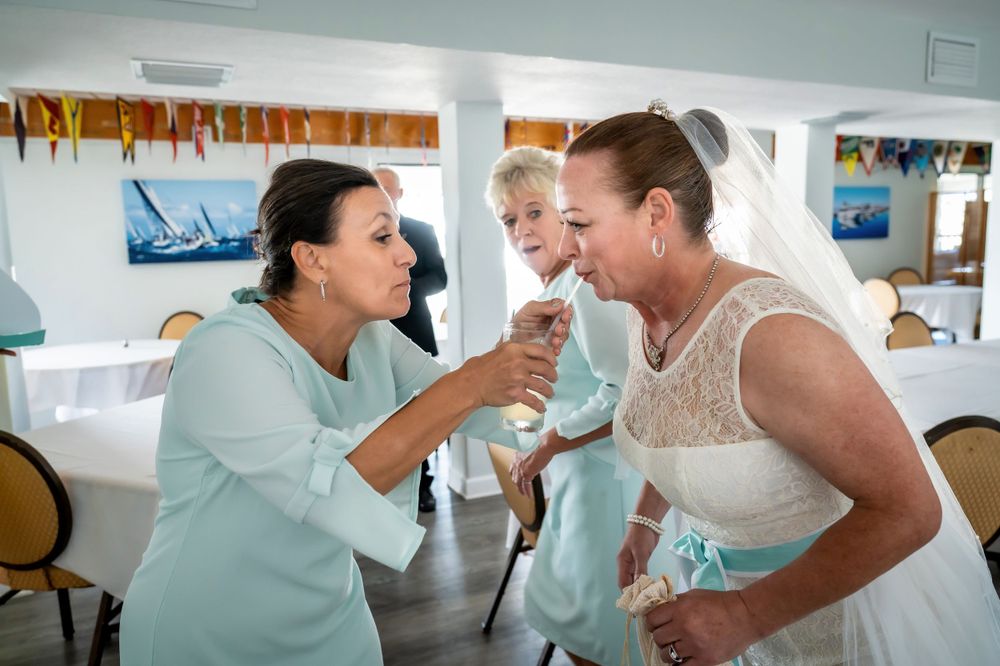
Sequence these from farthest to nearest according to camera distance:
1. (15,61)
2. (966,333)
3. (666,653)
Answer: (966,333)
(15,61)
(666,653)

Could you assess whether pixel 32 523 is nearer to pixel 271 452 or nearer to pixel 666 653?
pixel 271 452

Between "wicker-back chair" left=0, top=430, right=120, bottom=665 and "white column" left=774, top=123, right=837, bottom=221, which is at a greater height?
"white column" left=774, top=123, right=837, bottom=221

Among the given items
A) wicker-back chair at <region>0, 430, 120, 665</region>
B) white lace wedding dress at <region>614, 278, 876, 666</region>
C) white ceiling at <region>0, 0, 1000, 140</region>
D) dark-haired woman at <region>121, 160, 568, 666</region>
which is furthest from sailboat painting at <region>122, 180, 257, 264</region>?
white lace wedding dress at <region>614, 278, 876, 666</region>

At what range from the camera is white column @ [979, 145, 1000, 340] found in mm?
6676

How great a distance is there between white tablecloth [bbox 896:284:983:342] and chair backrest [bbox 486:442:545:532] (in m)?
7.89

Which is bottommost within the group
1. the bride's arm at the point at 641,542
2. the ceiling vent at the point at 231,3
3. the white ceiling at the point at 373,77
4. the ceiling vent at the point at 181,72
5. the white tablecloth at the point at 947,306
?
the white tablecloth at the point at 947,306

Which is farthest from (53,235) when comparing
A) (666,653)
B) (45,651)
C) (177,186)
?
(666,653)

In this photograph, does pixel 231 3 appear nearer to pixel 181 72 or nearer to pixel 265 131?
pixel 181 72

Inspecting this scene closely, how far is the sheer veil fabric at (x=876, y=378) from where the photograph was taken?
47.3 inches

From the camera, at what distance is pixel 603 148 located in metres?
1.27

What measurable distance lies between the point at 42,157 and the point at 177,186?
3.69 ft

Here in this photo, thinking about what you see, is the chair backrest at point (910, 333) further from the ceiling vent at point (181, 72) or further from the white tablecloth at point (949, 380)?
the ceiling vent at point (181, 72)

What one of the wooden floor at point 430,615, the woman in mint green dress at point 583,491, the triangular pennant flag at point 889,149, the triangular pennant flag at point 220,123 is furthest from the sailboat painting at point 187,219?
the triangular pennant flag at point 889,149

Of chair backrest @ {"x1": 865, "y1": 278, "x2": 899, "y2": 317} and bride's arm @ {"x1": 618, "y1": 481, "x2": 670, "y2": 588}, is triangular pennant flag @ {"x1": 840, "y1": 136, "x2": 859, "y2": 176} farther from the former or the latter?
bride's arm @ {"x1": 618, "y1": 481, "x2": 670, "y2": 588}
